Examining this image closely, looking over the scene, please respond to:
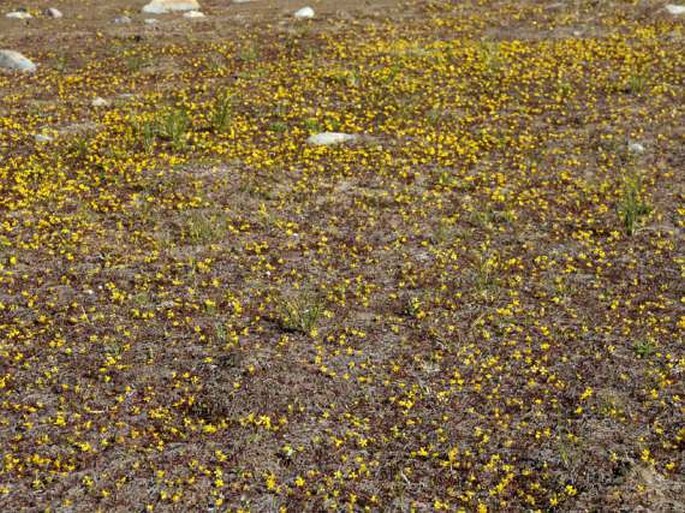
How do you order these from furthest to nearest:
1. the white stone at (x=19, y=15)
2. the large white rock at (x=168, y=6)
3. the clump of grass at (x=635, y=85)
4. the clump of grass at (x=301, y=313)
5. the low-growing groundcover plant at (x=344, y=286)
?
the large white rock at (x=168, y=6)
the white stone at (x=19, y=15)
the clump of grass at (x=635, y=85)
the clump of grass at (x=301, y=313)
the low-growing groundcover plant at (x=344, y=286)

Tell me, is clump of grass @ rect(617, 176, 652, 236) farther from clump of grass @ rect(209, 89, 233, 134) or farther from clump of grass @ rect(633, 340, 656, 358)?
clump of grass @ rect(209, 89, 233, 134)

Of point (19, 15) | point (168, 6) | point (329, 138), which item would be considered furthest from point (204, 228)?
point (19, 15)

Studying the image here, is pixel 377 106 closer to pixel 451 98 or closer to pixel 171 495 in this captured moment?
pixel 451 98

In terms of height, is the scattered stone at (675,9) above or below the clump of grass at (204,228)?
above

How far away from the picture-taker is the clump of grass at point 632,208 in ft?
37.6

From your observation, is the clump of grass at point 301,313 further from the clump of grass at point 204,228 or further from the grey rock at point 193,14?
the grey rock at point 193,14

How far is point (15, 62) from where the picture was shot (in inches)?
705

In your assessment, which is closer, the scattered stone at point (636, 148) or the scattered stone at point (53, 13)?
the scattered stone at point (636, 148)

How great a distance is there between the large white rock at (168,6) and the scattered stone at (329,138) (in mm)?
11066

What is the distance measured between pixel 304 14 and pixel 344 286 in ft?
46.1

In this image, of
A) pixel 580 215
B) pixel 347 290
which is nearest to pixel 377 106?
pixel 580 215

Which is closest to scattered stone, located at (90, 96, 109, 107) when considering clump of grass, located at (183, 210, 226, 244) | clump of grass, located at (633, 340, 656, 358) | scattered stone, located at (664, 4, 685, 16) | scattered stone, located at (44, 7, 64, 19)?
clump of grass, located at (183, 210, 226, 244)

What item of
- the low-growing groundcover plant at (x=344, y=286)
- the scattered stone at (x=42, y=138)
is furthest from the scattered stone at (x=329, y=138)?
the scattered stone at (x=42, y=138)

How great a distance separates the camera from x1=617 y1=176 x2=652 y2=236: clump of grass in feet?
37.6
